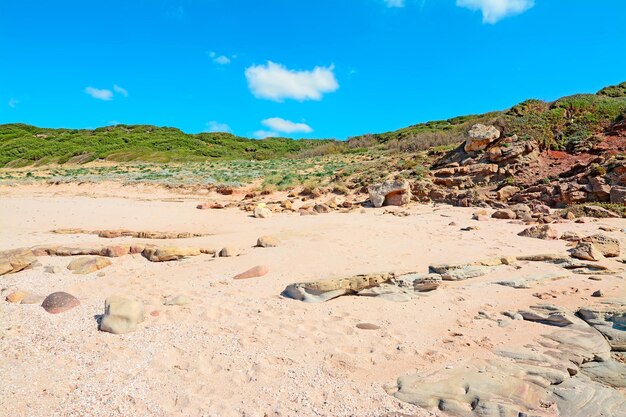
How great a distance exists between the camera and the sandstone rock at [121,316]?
14.3 feet

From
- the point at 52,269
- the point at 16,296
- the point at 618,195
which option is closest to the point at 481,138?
the point at 618,195

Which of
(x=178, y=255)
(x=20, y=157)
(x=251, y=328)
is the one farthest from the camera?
(x=20, y=157)

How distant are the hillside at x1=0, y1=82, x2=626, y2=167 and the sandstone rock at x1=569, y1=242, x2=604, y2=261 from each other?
9325 millimetres

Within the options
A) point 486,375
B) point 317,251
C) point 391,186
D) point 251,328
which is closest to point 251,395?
point 251,328

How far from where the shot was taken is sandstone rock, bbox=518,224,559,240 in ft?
26.6

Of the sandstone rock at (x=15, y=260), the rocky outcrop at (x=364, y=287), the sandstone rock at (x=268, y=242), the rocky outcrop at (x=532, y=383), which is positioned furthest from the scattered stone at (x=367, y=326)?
the sandstone rock at (x=15, y=260)

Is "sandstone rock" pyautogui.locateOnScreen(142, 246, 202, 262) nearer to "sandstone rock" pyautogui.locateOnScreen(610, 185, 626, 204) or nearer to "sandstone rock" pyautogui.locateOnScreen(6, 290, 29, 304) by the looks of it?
"sandstone rock" pyautogui.locateOnScreen(6, 290, 29, 304)

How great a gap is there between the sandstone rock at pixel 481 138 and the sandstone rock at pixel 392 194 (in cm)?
402

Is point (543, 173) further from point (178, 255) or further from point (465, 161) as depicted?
point (178, 255)

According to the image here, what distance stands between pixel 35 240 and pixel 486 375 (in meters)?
9.51

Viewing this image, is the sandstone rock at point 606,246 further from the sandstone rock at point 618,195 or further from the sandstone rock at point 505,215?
the sandstone rock at point 618,195

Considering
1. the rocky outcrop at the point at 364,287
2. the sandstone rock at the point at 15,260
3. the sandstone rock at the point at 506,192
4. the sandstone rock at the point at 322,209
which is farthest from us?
the sandstone rock at the point at 322,209

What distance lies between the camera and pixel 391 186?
13656 millimetres

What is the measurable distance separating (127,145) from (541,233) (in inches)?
1783
